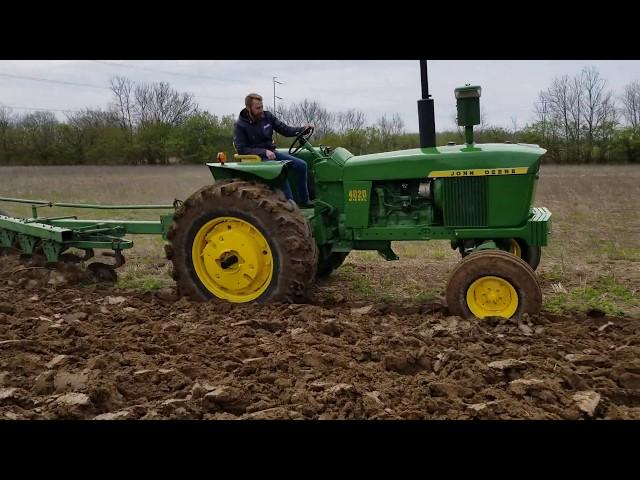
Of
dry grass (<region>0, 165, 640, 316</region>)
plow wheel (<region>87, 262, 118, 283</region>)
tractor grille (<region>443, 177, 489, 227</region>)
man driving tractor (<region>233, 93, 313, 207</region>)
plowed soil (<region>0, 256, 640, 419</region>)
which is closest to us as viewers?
plowed soil (<region>0, 256, 640, 419</region>)

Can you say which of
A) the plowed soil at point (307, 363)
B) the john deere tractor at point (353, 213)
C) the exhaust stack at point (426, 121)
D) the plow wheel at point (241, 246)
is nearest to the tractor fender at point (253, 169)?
the john deere tractor at point (353, 213)

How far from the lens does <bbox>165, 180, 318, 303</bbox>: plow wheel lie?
5.82 m

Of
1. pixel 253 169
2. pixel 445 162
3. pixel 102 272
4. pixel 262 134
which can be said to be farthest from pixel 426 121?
pixel 102 272

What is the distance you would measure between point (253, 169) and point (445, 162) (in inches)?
72.8

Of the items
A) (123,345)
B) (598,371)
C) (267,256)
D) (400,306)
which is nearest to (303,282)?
(267,256)

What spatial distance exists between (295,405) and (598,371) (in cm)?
200

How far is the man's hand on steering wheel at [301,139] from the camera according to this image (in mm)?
6449

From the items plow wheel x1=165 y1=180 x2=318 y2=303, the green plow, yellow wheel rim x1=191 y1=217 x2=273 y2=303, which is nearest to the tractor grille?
plow wheel x1=165 y1=180 x2=318 y2=303

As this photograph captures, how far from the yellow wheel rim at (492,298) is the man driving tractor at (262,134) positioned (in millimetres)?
2091

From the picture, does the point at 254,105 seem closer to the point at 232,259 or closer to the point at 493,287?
the point at 232,259

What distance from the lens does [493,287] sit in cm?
527

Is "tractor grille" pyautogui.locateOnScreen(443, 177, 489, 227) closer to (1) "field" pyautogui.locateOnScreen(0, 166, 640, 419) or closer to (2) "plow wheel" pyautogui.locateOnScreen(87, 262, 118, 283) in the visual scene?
(1) "field" pyautogui.locateOnScreen(0, 166, 640, 419)

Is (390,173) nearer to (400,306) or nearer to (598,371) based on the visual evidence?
(400,306)

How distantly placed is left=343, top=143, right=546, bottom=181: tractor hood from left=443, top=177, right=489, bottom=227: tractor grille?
0.11 meters
